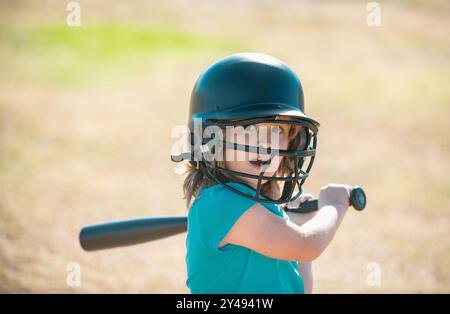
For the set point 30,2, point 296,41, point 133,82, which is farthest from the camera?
point 30,2

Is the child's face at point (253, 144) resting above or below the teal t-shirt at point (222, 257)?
above

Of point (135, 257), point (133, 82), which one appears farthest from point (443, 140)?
point (133, 82)

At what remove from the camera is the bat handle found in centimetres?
253

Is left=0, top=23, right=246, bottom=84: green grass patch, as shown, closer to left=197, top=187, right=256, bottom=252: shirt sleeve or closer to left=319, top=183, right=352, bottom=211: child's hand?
left=319, top=183, right=352, bottom=211: child's hand

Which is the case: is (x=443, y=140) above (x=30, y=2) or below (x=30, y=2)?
below

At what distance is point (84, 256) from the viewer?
16.0 ft

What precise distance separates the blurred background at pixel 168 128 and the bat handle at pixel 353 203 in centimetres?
204

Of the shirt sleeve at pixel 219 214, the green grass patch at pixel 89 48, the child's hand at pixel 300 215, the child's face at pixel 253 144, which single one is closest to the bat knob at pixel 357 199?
the child's hand at pixel 300 215

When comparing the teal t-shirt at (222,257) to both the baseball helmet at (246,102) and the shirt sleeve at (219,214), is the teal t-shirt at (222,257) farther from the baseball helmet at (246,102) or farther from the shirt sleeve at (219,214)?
the baseball helmet at (246,102)

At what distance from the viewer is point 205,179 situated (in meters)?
2.46

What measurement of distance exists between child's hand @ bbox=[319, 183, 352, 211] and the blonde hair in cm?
23

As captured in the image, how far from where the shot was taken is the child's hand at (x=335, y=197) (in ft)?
8.18

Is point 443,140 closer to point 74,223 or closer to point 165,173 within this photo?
point 165,173

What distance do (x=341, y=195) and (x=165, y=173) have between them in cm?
537
